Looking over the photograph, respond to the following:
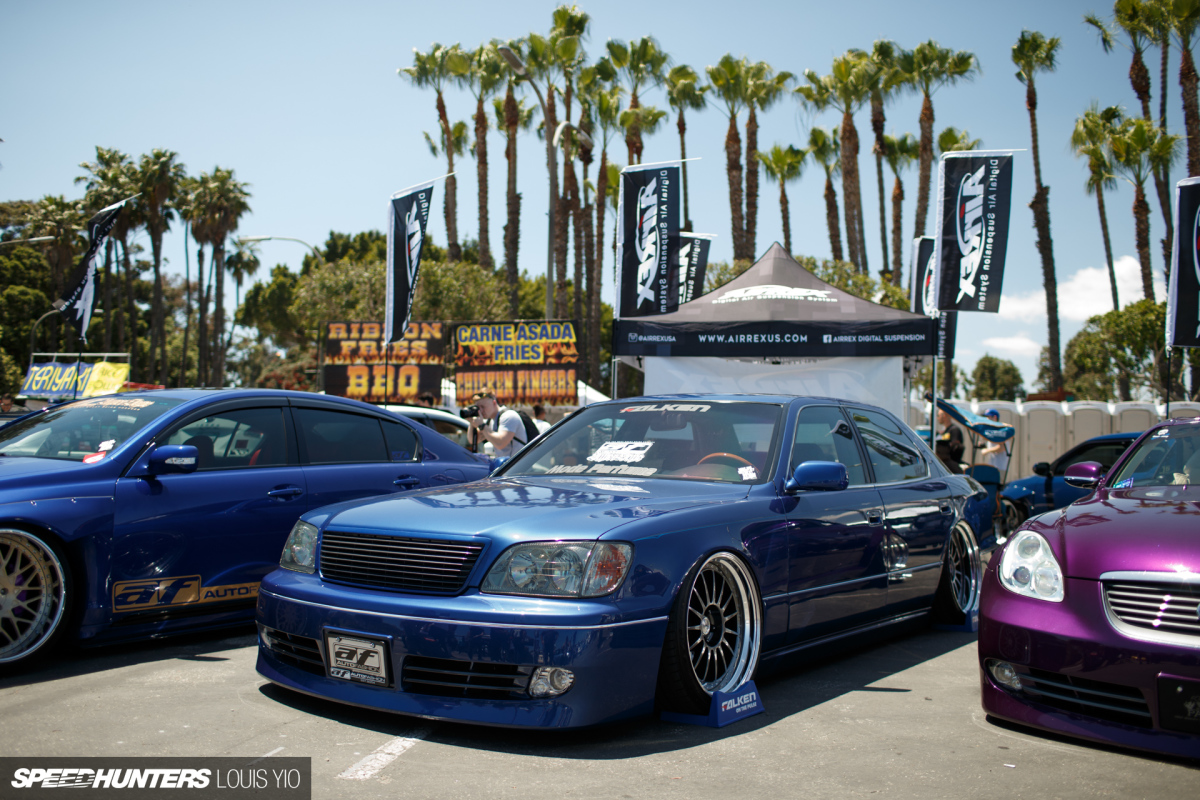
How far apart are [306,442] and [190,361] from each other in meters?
69.2

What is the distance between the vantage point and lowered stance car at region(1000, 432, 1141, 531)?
11195mm

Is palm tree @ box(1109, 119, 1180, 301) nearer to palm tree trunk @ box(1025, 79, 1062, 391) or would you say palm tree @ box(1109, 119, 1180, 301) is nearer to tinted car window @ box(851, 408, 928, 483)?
palm tree trunk @ box(1025, 79, 1062, 391)

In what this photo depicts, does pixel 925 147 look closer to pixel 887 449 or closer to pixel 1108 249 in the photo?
pixel 1108 249

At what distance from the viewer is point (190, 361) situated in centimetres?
6906

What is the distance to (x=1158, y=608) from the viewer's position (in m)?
3.33

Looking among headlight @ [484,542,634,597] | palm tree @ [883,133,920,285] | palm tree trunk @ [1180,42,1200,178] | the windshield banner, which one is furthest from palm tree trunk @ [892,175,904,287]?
headlight @ [484,542,634,597]

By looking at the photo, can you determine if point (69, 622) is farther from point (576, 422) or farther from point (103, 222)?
point (103, 222)

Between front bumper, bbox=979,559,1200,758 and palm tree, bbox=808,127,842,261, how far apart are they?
141 feet

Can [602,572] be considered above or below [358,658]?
above

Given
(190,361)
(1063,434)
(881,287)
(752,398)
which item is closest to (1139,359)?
(881,287)

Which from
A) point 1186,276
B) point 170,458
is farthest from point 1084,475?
point 1186,276

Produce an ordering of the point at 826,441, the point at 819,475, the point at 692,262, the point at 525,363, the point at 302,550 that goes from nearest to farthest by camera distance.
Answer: the point at 302,550
the point at 819,475
the point at 826,441
the point at 692,262
the point at 525,363

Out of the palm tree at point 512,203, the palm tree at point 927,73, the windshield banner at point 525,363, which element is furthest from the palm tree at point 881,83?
the windshield banner at point 525,363

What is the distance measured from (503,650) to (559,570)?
34 cm
